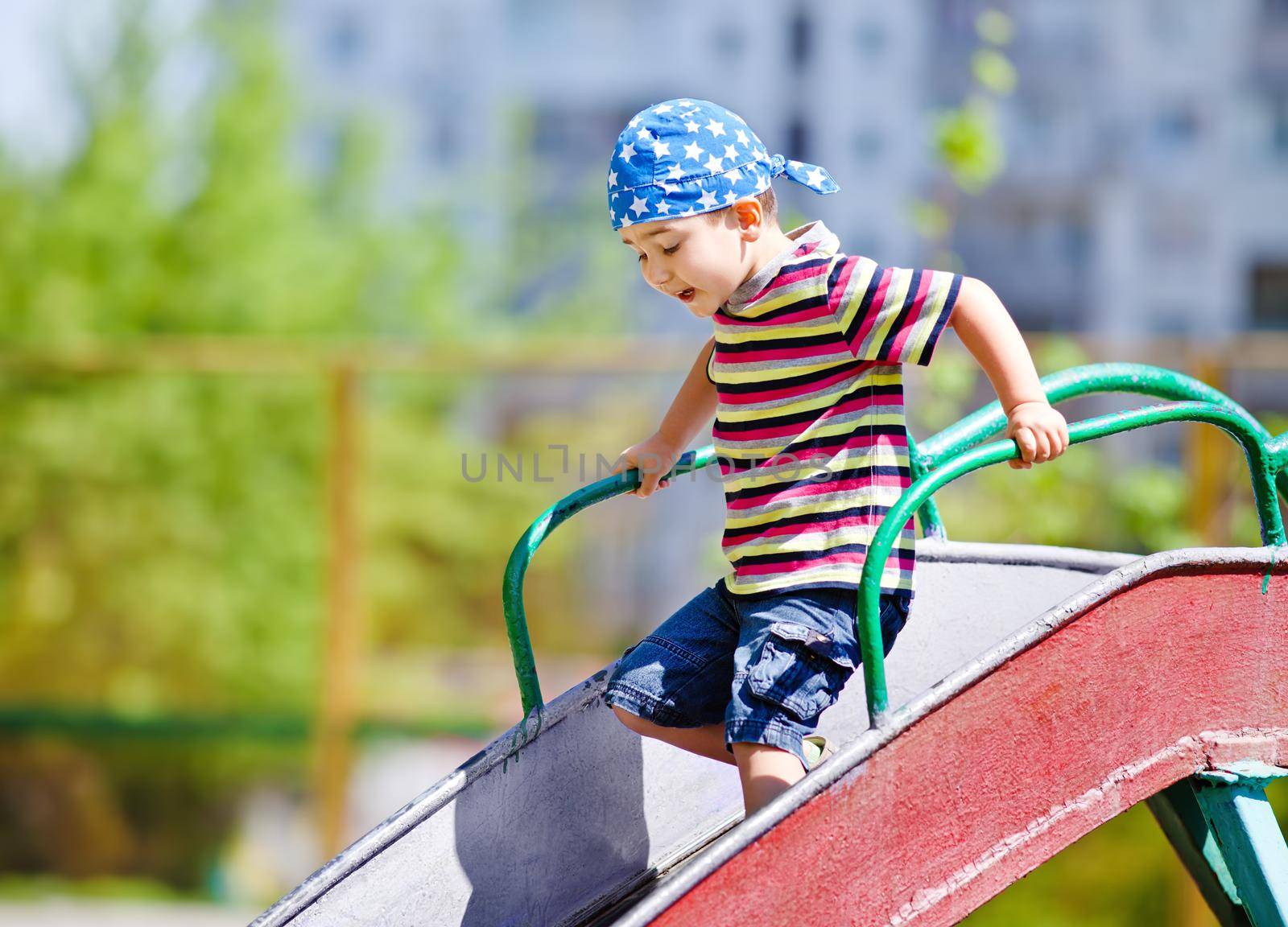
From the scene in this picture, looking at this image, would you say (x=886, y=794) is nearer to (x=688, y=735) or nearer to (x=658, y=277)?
(x=688, y=735)

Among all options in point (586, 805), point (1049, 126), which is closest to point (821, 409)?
point (586, 805)

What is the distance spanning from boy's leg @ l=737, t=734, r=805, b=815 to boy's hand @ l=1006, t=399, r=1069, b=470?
0.45 meters

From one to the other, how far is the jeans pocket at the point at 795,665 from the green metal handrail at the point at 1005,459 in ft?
0.19

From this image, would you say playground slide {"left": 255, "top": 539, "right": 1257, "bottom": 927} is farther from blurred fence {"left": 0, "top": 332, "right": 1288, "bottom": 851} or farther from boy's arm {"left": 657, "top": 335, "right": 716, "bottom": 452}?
blurred fence {"left": 0, "top": 332, "right": 1288, "bottom": 851}

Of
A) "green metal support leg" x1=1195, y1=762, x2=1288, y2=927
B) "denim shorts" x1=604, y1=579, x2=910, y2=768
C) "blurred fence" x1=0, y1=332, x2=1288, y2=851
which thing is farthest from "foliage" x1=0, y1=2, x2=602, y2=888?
"green metal support leg" x1=1195, y1=762, x2=1288, y2=927

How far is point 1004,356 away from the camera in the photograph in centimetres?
159

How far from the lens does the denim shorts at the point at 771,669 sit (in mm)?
1611

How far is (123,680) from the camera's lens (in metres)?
5.30

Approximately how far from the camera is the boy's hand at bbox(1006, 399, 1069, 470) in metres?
1.54

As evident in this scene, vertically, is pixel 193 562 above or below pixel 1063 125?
below

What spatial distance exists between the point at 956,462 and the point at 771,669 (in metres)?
0.34

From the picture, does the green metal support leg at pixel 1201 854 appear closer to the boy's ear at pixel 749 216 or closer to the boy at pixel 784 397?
the boy at pixel 784 397

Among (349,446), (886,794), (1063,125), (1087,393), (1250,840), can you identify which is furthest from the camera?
(1063,125)

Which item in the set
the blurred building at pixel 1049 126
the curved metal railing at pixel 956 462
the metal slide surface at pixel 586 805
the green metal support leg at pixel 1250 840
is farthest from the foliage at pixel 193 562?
the blurred building at pixel 1049 126
